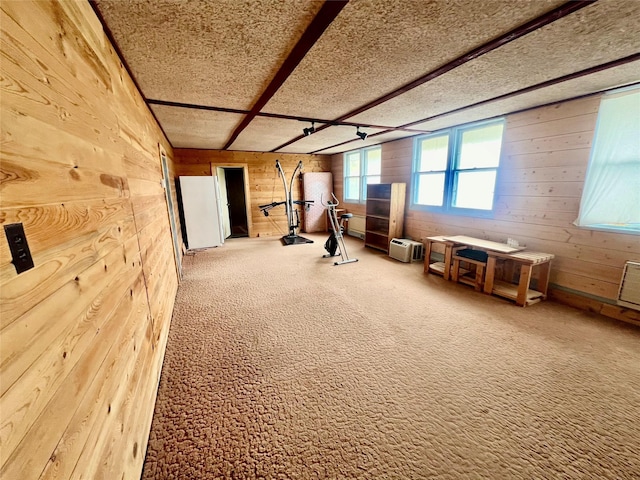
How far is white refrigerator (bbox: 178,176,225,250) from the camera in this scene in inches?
199

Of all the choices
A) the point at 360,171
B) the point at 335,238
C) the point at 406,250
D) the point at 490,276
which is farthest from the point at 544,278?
the point at 360,171

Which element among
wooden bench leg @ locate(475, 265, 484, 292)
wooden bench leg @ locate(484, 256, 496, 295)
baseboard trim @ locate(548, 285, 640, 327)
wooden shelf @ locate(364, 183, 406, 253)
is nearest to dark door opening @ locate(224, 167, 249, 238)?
wooden shelf @ locate(364, 183, 406, 253)

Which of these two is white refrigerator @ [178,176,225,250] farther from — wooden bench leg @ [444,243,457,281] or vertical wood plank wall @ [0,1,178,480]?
wooden bench leg @ [444,243,457,281]

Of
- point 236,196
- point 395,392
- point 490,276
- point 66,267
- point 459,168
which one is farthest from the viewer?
point 236,196

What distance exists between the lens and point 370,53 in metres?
1.62

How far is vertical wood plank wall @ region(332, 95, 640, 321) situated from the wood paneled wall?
181 inches

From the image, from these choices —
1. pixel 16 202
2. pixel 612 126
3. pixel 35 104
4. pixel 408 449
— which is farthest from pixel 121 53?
pixel 612 126

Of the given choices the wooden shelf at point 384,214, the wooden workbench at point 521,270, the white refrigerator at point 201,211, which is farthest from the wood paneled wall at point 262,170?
the wooden workbench at point 521,270

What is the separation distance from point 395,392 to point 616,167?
9.30ft

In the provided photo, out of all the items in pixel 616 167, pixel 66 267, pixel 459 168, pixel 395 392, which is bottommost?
pixel 395 392

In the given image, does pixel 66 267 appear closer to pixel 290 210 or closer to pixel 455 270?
pixel 455 270

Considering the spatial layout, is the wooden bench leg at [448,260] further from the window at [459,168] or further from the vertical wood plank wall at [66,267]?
the vertical wood plank wall at [66,267]

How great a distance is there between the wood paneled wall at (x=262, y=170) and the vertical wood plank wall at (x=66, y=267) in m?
4.58

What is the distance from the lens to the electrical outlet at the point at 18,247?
21.1 inches
